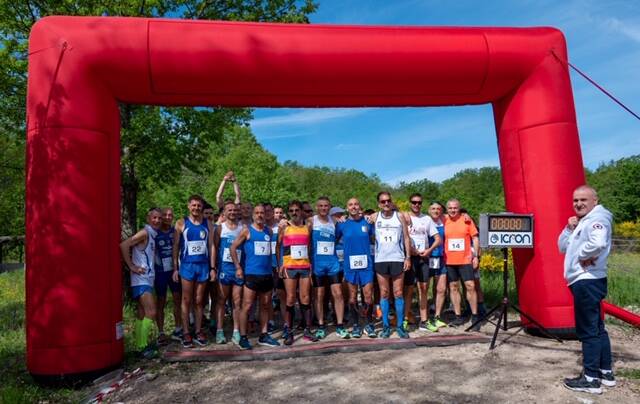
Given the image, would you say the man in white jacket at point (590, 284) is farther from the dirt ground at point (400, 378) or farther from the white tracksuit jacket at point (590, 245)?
the dirt ground at point (400, 378)

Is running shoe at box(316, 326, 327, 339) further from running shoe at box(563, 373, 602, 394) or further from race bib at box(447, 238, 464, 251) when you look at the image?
running shoe at box(563, 373, 602, 394)

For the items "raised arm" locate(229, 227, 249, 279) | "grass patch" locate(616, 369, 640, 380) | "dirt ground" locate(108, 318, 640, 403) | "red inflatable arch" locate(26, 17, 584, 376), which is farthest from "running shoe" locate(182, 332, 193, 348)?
"grass patch" locate(616, 369, 640, 380)

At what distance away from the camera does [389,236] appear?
5871 millimetres

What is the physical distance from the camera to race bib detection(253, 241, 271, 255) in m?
5.54

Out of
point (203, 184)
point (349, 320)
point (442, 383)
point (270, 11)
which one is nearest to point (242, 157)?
point (203, 184)

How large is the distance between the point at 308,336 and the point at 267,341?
0.53 metres

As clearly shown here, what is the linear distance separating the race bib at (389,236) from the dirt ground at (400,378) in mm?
1347

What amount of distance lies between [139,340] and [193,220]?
1.52m

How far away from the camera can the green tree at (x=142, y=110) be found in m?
7.55

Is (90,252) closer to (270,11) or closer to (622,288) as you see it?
(270,11)

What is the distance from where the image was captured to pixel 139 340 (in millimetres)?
5207

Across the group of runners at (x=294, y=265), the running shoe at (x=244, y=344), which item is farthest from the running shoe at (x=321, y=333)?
the running shoe at (x=244, y=344)

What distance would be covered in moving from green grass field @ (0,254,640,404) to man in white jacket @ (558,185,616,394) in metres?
0.69

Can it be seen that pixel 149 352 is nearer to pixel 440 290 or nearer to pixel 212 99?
pixel 212 99
